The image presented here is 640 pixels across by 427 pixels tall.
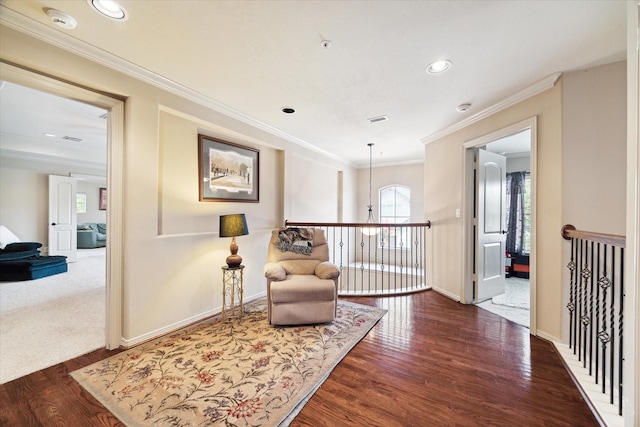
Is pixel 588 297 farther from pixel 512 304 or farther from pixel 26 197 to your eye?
pixel 26 197

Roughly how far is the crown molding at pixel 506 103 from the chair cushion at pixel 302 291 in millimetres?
2969

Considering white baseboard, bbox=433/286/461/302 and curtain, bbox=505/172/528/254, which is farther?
curtain, bbox=505/172/528/254

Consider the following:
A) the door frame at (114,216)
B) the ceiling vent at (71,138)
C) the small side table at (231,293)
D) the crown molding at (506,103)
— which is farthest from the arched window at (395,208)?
the ceiling vent at (71,138)

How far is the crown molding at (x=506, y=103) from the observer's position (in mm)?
2395

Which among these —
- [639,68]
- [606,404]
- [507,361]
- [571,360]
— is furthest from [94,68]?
[571,360]

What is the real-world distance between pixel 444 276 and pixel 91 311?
5094 mm

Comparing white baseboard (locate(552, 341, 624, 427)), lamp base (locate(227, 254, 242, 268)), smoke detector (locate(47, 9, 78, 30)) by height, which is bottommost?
white baseboard (locate(552, 341, 624, 427))

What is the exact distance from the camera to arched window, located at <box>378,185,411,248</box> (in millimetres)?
6375

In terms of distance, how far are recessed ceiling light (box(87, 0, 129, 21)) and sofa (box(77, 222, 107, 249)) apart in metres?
9.53

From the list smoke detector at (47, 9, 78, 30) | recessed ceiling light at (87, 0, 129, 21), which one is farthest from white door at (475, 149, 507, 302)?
smoke detector at (47, 9, 78, 30)

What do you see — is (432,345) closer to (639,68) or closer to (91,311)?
(639,68)

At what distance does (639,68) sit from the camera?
1.00 meters

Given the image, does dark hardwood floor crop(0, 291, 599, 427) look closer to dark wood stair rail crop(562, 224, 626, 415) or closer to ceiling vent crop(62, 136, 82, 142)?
dark wood stair rail crop(562, 224, 626, 415)

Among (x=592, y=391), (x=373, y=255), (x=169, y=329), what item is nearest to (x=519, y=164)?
(x=373, y=255)
